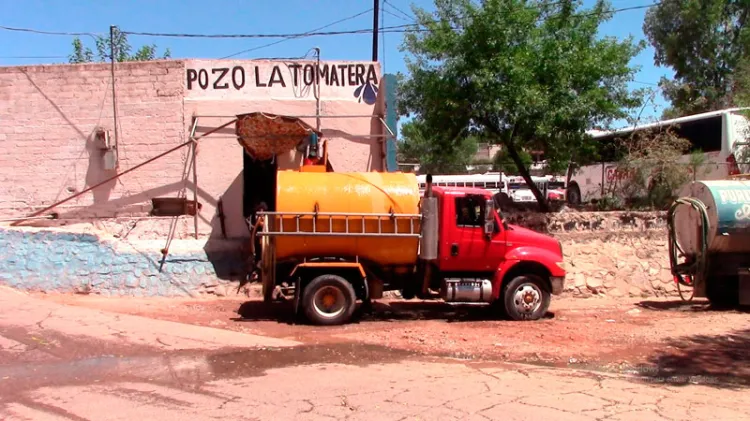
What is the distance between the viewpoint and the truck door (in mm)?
10898

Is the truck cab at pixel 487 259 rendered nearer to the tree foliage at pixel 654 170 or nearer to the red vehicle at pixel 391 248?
the red vehicle at pixel 391 248

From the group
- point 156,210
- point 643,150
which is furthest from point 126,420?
point 643,150

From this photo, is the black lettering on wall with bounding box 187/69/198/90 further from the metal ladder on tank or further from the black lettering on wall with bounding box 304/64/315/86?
the metal ladder on tank

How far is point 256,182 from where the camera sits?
49.3ft

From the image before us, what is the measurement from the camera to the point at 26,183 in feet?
46.3

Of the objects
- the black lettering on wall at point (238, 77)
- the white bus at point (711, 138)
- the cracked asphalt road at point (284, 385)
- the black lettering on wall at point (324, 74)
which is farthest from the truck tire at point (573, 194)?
the cracked asphalt road at point (284, 385)

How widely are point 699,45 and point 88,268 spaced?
3015 centimetres

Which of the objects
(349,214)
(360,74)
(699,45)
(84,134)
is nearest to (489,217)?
(349,214)

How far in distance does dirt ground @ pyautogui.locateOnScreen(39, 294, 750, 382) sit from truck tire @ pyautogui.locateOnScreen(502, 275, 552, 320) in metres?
0.23

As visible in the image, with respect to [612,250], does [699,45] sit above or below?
above

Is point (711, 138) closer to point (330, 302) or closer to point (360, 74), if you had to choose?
point (360, 74)

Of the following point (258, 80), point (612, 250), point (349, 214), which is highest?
point (258, 80)

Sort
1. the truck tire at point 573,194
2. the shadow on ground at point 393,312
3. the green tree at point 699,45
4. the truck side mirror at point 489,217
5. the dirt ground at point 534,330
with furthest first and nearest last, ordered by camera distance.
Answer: the green tree at point 699,45 → the truck tire at point 573,194 → the shadow on ground at point 393,312 → the truck side mirror at point 489,217 → the dirt ground at point 534,330

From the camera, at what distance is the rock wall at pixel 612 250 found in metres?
15.2
